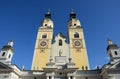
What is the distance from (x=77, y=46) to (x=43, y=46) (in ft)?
31.5

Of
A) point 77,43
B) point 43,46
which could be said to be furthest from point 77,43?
point 43,46

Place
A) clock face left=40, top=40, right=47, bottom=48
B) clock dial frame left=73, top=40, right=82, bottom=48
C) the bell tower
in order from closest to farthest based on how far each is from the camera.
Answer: the bell tower → clock dial frame left=73, top=40, right=82, bottom=48 → clock face left=40, top=40, right=47, bottom=48

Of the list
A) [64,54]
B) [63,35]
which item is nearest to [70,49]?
[64,54]

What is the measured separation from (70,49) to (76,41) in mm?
3330

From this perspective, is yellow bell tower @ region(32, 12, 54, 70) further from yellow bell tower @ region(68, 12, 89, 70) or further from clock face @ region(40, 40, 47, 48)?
yellow bell tower @ region(68, 12, 89, 70)

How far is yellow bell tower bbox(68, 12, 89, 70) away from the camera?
3441 centimetres

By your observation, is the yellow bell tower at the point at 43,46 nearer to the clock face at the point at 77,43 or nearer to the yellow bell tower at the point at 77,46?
the yellow bell tower at the point at 77,46

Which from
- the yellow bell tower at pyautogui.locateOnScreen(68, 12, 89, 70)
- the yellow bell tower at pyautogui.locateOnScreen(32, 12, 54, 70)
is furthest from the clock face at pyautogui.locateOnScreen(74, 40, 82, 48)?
the yellow bell tower at pyautogui.locateOnScreen(32, 12, 54, 70)

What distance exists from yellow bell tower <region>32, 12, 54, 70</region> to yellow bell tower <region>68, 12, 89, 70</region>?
6.31 meters

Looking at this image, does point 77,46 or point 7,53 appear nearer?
point 7,53

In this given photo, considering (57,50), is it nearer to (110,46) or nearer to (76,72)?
(76,72)

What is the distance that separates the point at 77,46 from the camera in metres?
37.2

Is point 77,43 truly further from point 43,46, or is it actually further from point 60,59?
point 43,46

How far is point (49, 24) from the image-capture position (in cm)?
4334
